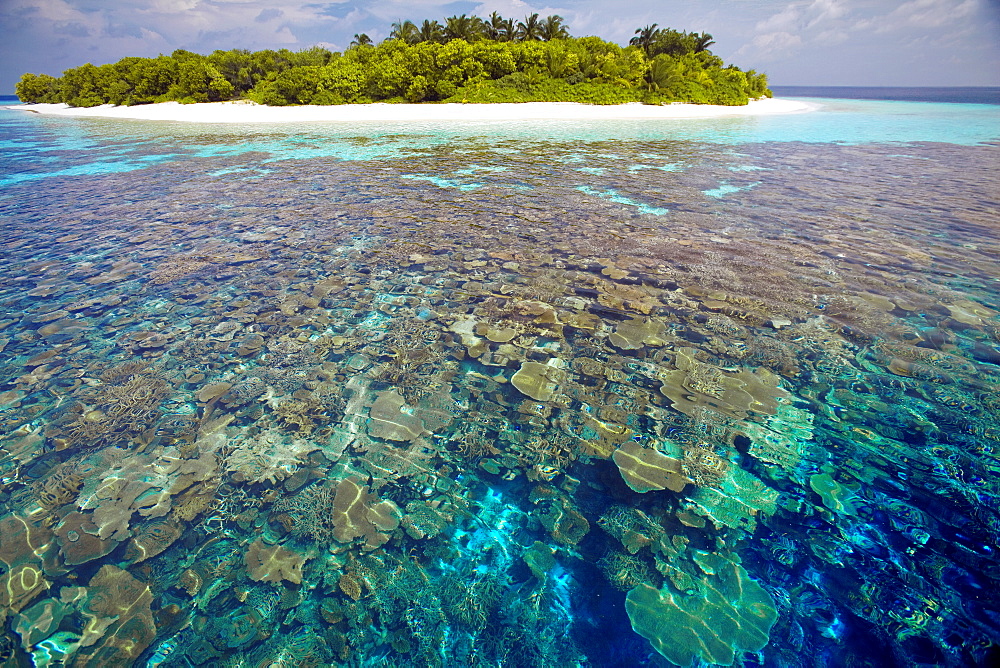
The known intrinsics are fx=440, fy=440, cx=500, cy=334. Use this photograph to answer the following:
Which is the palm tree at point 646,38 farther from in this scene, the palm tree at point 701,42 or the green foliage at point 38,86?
the green foliage at point 38,86

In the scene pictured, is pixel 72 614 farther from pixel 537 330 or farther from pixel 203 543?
pixel 537 330

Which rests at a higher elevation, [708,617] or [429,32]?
[429,32]

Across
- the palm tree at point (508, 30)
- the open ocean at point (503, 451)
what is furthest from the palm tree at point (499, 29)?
the open ocean at point (503, 451)

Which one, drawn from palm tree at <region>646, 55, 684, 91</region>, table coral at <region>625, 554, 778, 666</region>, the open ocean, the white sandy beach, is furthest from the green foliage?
table coral at <region>625, 554, 778, 666</region>

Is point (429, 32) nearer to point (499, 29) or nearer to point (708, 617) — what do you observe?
point (499, 29)

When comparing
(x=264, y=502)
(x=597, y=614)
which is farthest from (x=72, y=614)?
(x=597, y=614)

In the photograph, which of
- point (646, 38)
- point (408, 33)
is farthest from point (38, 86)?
point (646, 38)
